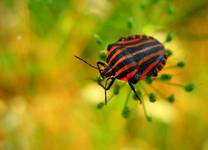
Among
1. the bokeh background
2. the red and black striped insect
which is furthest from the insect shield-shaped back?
the bokeh background

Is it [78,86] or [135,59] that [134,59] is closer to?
[135,59]

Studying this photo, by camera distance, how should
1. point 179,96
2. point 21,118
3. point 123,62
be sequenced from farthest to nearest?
point 179,96
point 21,118
point 123,62

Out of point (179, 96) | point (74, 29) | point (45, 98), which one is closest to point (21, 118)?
point (45, 98)

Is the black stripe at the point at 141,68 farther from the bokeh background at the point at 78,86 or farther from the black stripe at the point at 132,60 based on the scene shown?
the bokeh background at the point at 78,86

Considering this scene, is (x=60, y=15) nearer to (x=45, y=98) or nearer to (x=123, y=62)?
(x=45, y=98)

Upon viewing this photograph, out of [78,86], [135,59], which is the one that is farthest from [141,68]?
[78,86]
